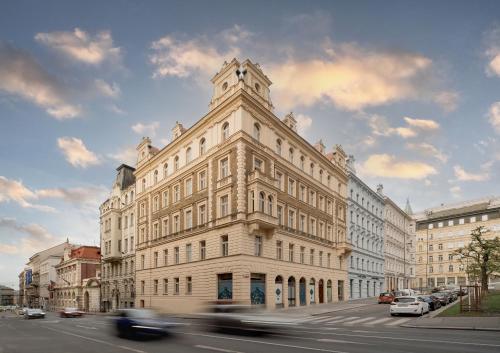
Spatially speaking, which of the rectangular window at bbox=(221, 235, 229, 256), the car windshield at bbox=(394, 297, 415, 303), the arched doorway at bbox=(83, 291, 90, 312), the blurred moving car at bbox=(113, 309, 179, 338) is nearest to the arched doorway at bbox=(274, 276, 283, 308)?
the rectangular window at bbox=(221, 235, 229, 256)

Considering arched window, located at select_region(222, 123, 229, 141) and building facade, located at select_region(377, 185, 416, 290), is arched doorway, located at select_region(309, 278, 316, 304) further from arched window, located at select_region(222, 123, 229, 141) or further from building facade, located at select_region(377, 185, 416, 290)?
building facade, located at select_region(377, 185, 416, 290)

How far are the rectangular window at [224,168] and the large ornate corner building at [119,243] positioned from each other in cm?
2334

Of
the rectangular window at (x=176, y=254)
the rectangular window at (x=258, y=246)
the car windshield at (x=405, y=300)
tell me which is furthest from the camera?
the rectangular window at (x=176, y=254)

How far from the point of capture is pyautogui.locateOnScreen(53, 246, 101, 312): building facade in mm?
72000

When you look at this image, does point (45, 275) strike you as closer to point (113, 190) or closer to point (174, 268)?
point (113, 190)

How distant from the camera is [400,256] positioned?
8938 cm

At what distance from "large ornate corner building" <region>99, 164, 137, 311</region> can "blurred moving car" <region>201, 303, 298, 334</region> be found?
136ft

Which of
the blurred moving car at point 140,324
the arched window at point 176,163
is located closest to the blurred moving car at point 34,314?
the arched window at point 176,163

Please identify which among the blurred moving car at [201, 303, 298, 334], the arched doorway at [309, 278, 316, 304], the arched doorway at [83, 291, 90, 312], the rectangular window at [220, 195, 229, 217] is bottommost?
the arched doorway at [83, 291, 90, 312]

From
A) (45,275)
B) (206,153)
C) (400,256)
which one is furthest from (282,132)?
(45,275)

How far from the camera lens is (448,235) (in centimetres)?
11656

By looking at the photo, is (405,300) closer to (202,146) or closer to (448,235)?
(202,146)

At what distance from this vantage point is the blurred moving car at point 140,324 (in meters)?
16.1

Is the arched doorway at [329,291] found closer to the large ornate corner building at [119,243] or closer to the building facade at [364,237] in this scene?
the building facade at [364,237]
